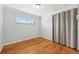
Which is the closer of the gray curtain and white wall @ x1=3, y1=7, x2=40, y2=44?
the gray curtain

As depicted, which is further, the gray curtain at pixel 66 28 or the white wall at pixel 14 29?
the white wall at pixel 14 29

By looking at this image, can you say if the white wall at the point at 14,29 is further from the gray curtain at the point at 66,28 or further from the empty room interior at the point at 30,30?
the gray curtain at the point at 66,28

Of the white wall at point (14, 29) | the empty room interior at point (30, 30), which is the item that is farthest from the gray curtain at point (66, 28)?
A: the white wall at point (14, 29)

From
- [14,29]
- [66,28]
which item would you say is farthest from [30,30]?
[66,28]

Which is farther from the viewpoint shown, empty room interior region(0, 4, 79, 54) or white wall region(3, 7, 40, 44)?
white wall region(3, 7, 40, 44)

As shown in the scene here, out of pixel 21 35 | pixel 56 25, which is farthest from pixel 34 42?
pixel 56 25

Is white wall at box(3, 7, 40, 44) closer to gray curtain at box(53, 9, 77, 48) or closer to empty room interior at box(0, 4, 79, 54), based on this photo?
empty room interior at box(0, 4, 79, 54)

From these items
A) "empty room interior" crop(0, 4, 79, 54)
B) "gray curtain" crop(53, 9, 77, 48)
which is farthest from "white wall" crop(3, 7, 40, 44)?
"gray curtain" crop(53, 9, 77, 48)

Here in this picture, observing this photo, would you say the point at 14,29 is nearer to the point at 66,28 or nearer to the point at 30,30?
the point at 30,30

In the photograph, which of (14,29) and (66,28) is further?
(66,28)

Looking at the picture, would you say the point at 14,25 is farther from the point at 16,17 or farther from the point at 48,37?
the point at 48,37

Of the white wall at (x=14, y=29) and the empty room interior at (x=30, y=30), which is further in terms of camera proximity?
the white wall at (x=14, y=29)

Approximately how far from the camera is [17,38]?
6.76 feet

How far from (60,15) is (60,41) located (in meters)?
0.87
